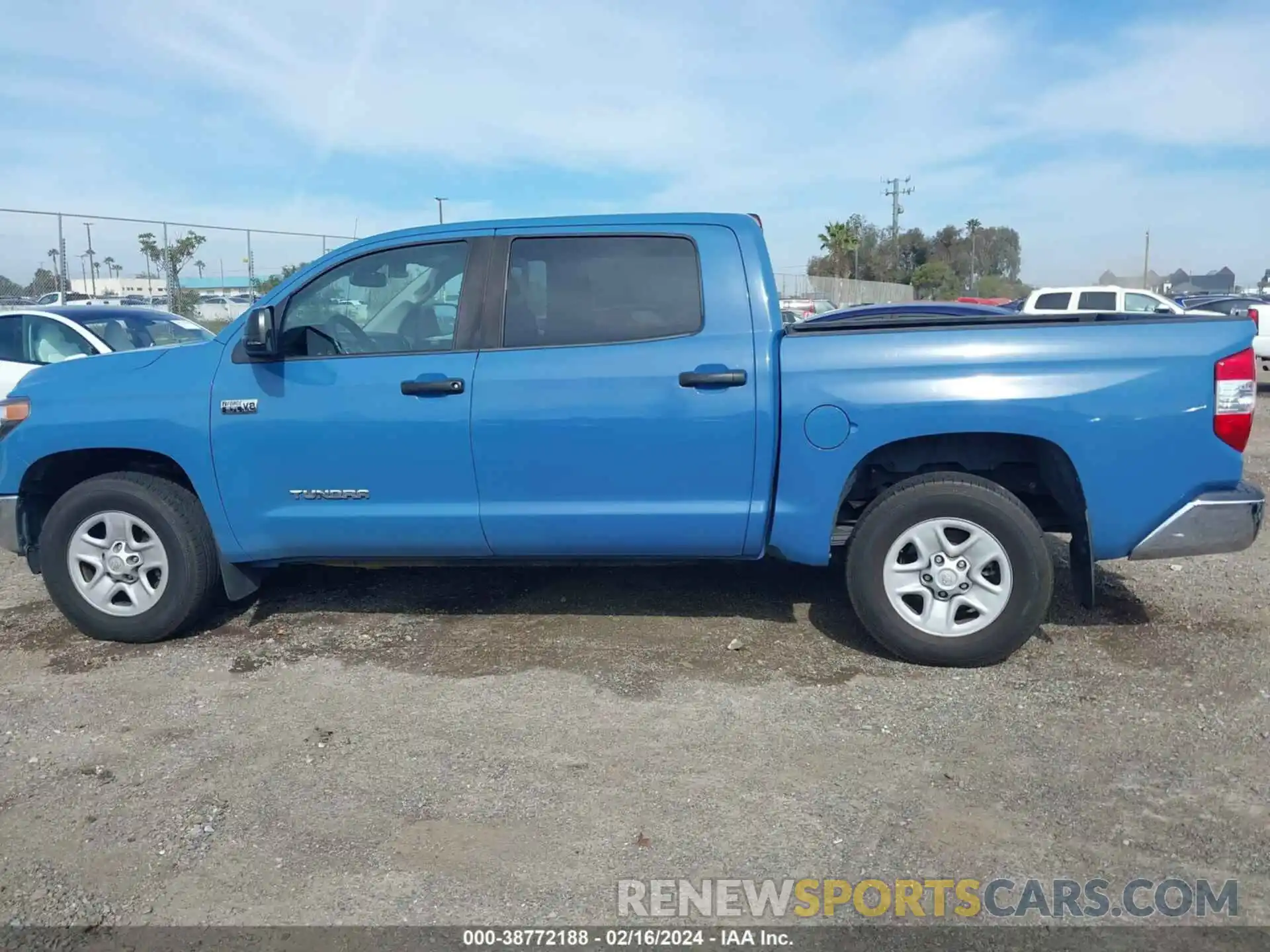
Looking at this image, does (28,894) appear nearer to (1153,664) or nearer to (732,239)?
(732,239)

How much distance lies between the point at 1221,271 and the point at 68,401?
8595 centimetres

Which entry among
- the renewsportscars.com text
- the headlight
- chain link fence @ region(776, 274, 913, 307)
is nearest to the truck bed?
the renewsportscars.com text

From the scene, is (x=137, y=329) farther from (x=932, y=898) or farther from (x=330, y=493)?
(x=932, y=898)

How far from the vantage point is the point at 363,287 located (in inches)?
179

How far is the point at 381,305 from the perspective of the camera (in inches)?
178

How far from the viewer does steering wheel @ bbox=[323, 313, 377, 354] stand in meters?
4.48

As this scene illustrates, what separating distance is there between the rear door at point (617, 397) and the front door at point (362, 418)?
0.52 feet

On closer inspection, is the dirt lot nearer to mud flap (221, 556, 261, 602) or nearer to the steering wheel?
mud flap (221, 556, 261, 602)

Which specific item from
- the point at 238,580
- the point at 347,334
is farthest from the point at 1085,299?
the point at 238,580

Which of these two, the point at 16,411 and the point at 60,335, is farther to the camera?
the point at 60,335

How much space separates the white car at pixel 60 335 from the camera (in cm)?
873

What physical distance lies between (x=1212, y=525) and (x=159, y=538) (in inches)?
175

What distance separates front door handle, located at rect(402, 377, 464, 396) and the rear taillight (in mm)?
2970

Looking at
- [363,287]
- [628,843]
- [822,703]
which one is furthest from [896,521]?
[363,287]
